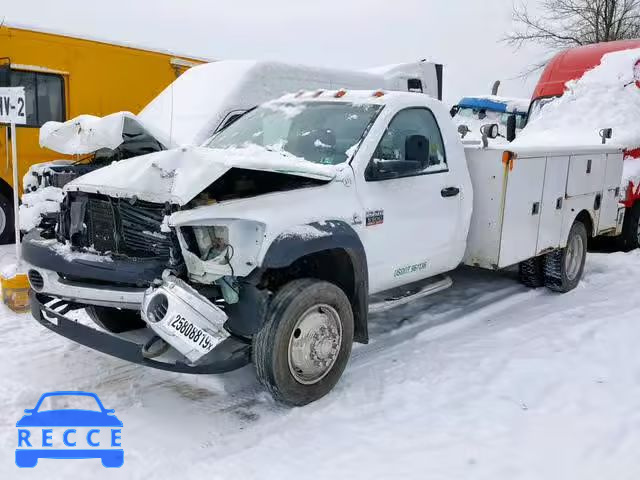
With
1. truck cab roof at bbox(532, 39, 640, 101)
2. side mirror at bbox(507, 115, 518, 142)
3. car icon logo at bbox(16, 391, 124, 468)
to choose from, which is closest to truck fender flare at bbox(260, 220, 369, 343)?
car icon logo at bbox(16, 391, 124, 468)

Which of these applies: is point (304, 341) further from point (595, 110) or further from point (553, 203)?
point (595, 110)

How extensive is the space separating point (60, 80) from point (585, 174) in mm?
7980

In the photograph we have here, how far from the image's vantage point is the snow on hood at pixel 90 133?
26.3 ft

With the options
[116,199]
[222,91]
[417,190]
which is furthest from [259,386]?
[222,91]

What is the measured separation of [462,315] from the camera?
19.7 feet

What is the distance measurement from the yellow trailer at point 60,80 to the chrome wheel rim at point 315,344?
711 centimetres

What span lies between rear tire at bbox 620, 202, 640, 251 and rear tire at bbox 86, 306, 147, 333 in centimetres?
696

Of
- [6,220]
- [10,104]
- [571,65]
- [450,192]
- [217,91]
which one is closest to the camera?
[450,192]

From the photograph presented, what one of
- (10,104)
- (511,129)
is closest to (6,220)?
(10,104)

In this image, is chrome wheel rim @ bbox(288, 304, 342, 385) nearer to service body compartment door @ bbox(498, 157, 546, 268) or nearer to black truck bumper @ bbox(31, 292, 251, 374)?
black truck bumper @ bbox(31, 292, 251, 374)

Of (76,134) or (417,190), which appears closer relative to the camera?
(417,190)

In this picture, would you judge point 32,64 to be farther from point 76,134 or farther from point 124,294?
point 124,294

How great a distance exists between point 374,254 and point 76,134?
5386 millimetres

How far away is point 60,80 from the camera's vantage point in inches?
393
